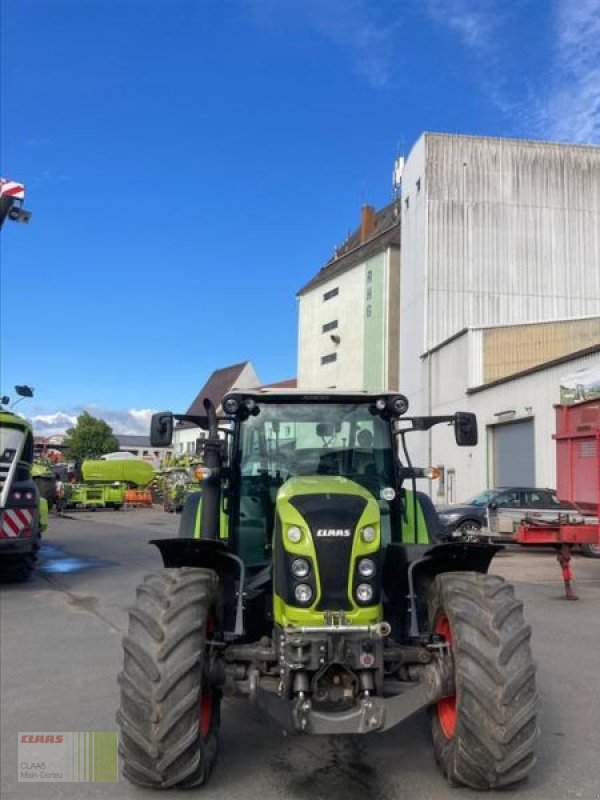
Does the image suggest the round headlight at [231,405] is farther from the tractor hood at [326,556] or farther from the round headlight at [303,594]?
the round headlight at [303,594]

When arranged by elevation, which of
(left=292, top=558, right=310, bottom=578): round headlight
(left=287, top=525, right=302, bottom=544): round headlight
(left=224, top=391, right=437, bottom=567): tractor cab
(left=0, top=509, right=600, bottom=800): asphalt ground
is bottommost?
(left=0, top=509, right=600, bottom=800): asphalt ground

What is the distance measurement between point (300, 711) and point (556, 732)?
236 centimetres

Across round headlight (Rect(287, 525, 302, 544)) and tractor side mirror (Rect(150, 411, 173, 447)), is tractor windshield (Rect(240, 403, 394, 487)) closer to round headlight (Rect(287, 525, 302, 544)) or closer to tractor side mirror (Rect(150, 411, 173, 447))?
tractor side mirror (Rect(150, 411, 173, 447))

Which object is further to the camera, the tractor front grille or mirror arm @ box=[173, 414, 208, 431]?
mirror arm @ box=[173, 414, 208, 431]

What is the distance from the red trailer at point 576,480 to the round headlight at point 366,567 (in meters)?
7.52

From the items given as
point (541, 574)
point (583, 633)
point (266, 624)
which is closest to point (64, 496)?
point (541, 574)

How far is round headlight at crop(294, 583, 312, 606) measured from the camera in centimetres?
393

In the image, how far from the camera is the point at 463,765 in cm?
391

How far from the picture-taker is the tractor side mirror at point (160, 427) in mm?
5715

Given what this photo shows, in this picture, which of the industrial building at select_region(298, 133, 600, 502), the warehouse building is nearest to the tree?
the industrial building at select_region(298, 133, 600, 502)

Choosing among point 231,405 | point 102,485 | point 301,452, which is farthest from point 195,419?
point 102,485

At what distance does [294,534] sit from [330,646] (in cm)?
59

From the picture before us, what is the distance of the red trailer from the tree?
2430 inches

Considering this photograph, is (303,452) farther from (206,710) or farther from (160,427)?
(206,710)
